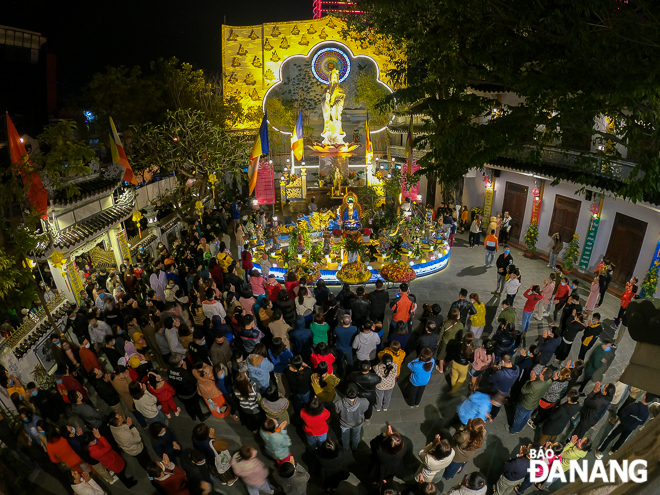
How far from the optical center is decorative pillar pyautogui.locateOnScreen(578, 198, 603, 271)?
1268cm

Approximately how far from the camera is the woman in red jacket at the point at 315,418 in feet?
16.3

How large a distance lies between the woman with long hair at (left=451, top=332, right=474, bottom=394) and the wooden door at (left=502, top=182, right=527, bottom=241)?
36.9ft

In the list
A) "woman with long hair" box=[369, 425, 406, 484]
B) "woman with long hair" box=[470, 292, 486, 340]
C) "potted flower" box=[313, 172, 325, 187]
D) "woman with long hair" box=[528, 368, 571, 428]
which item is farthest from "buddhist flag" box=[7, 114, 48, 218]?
"potted flower" box=[313, 172, 325, 187]

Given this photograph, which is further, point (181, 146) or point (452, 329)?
point (181, 146)

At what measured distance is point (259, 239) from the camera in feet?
44.5

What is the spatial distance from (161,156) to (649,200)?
1892 cm

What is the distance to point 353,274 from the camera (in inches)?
450

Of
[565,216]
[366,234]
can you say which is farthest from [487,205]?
[366,234]

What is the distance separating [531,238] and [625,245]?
10.3 ft

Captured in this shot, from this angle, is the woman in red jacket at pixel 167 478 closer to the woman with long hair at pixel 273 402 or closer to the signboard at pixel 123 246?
the woman with long hair at pixel 273 402

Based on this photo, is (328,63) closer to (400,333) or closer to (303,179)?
(303,179)

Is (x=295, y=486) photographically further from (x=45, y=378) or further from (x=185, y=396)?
(x=45, y=378)

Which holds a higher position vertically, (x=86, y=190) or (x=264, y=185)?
(x=86, y=190)

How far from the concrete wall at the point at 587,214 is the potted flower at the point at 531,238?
575 mm
